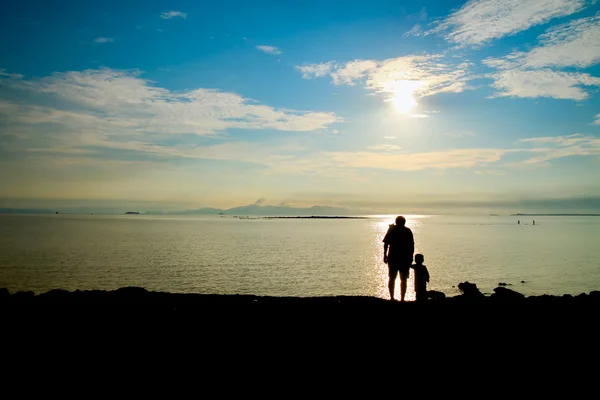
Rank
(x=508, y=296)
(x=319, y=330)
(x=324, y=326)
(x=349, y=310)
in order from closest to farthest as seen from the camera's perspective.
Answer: (x=319, y=330)
(x=324, y=326)
(x=349, y=310)
(x=508, y=296)

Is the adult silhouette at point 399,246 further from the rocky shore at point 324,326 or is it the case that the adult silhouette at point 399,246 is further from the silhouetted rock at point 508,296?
the silhouetted rock at point 508,296

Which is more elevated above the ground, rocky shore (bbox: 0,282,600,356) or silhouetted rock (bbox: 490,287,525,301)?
rocky shore (bbox: 0,282,600,356)

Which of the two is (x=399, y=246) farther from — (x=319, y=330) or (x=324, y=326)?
(x=319, y=330)

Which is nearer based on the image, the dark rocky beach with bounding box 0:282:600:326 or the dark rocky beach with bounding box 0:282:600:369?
the dark rocky beach with bounding box 0:282:600:369

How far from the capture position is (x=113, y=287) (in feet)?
112

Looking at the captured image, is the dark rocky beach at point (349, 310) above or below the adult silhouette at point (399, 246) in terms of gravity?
below

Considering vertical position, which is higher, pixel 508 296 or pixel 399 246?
pixel 399 246

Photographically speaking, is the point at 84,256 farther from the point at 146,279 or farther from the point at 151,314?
the point at 151,314

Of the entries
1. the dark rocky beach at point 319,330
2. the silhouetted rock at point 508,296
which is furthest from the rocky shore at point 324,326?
the silhouetted rock at point 508,296

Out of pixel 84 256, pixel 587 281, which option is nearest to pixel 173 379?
pixel 587 281

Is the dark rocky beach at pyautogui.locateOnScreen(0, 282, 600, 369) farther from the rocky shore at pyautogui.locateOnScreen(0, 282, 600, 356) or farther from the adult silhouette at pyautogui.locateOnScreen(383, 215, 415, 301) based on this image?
the adult silhouette at pyautogui.locateOnScreen(383, 215, 415, 301)

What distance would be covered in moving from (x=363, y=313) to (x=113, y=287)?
28.3 meters

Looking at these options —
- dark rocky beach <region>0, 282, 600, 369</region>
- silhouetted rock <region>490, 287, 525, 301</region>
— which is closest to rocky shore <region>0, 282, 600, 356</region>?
dark rocky beach <region>0, 282, 600, 369</region>

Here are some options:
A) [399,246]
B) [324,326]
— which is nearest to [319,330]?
[324,326]
